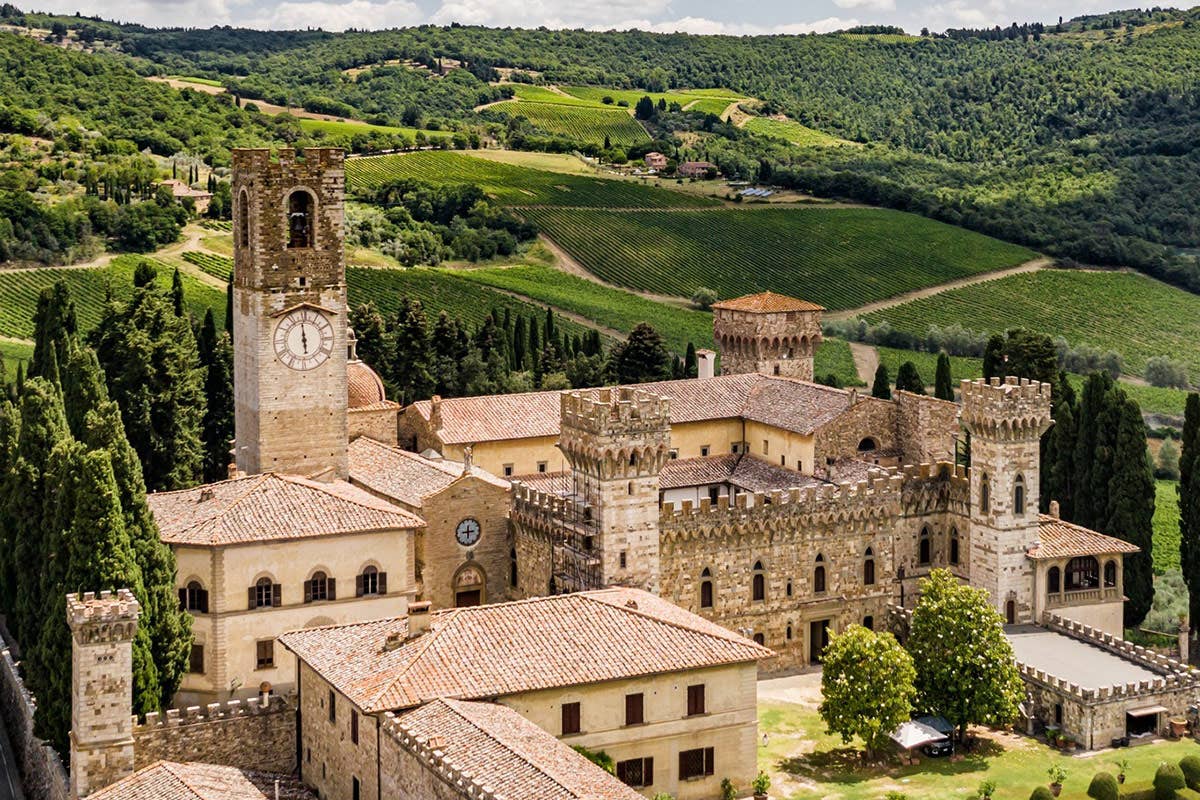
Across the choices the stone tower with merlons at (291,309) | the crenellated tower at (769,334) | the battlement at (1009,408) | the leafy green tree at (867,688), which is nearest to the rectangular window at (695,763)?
the leafy green tree at (867,688)

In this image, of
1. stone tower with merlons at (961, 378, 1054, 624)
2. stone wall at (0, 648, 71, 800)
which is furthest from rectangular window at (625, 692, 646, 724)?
stone tower with merlons at (961, 378, 1054, 624)

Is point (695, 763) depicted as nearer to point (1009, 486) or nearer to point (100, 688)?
point (100, 688)

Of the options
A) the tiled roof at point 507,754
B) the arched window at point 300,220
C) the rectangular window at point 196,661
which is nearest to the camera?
the tiled roof at point 507,754

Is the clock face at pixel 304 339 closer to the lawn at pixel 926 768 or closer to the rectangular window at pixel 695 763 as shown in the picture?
the lawn at pixel 926 768

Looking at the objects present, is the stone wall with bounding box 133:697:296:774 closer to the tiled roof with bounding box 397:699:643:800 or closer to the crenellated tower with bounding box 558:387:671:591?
the tiled roof with bounding box 397:699:643:800

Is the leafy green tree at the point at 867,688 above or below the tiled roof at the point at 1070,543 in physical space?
below
